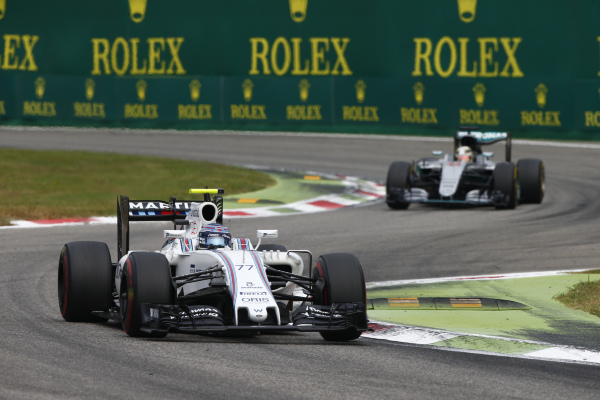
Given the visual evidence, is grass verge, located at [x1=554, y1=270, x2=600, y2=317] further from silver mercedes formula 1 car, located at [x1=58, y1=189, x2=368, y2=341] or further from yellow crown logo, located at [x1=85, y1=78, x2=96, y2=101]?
yellow crown logo, located at [x1=85, y1=78, x2=96, y2=101]

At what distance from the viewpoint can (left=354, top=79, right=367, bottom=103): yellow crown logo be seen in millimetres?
32156

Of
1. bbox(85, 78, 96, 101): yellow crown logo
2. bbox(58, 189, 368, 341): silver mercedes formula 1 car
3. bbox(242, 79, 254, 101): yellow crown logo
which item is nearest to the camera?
bbox(58, 189, 368, 341): silver mercedes formula 1 car

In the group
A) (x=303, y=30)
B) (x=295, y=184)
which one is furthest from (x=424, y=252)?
(x=303, y=30)

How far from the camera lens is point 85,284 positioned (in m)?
9.83

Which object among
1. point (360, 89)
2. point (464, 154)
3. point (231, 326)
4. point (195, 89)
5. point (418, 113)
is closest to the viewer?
point (231, 326)

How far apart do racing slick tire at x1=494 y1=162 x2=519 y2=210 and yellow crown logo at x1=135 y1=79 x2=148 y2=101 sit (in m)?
16.7

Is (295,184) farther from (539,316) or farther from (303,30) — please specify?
(539,316)

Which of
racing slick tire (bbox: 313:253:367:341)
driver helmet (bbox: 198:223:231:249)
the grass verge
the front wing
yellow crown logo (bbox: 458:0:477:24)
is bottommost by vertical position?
the grass verge

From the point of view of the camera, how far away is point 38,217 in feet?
59.3

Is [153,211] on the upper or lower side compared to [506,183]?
upper

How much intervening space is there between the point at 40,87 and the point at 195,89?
510cm

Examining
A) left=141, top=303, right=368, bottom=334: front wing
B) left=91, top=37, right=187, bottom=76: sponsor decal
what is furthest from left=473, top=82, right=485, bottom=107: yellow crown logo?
left=141, top=303, right=368, bottom=334: front wing

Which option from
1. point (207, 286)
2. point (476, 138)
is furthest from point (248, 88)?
point (207, 286)

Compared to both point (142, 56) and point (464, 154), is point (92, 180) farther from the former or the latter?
point (142, 56)
